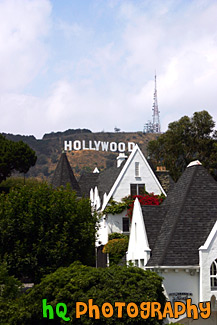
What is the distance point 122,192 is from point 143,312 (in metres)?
25.7

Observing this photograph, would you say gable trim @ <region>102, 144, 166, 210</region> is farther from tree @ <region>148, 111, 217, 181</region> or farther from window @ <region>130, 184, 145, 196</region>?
tree @ <region>148, 111, 217, 181</region>

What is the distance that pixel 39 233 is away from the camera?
36.7 meters

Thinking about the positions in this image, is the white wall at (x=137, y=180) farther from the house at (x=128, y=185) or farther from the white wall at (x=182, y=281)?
the white wall at (x=182, y=281)

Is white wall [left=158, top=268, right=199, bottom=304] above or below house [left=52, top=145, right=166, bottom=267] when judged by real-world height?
below

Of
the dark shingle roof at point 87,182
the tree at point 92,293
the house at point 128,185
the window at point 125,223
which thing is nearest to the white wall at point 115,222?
the house at point 128,185

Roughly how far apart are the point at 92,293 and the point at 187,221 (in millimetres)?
6787

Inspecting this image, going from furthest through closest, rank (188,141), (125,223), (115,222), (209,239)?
(188,141) < (125,223) < (115,222) < (209,239)

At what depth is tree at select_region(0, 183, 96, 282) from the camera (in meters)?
36.5

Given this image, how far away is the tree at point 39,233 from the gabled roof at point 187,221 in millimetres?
9191

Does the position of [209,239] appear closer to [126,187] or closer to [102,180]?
[126,187]

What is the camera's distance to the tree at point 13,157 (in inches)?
3292

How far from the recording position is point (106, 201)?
4847 centimetres

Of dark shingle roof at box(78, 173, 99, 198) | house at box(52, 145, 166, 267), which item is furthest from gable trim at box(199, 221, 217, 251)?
dark shingle roof at box(78, 173, 99, 198)

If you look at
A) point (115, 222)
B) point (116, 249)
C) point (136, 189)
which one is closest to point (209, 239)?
point (116, 249)
